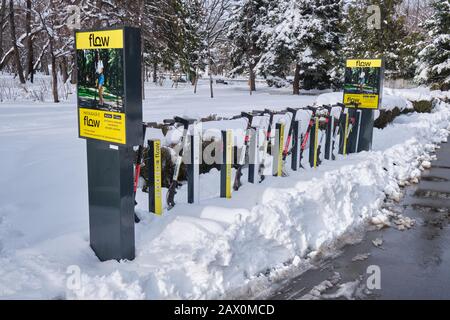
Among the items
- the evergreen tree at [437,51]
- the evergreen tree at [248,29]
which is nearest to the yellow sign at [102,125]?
the evergreen tree at [437,51]

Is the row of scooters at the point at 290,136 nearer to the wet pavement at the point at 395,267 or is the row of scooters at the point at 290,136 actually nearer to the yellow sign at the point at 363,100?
the yellow sign at the point at 363,100

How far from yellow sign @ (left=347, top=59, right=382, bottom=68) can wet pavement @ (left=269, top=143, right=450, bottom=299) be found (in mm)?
4250

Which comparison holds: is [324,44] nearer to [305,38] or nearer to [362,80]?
[305,38]

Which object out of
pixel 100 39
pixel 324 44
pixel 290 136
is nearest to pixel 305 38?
pixel 324 44

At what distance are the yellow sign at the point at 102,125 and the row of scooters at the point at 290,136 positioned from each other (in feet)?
2.94

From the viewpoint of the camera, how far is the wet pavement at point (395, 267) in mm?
4117

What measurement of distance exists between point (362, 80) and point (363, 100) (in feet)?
1.53

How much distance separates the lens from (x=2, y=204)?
5020 millimetres

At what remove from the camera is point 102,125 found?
12.9ft

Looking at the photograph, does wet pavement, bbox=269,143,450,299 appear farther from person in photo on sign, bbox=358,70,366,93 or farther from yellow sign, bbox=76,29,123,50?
person in photo on sign, bbox=358,70,366,93

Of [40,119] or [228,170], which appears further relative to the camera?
[40,119]
